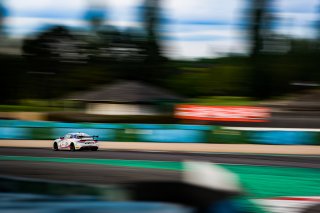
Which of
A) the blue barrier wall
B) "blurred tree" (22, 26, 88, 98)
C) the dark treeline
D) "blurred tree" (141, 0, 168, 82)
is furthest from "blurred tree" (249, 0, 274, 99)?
the blue barrier wall

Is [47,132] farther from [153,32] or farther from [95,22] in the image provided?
[95,22]

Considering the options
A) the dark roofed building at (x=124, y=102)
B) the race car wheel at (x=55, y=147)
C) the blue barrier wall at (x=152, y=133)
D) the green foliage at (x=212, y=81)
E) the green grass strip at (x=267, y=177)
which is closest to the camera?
the green grass strip at (x=267, y=177)

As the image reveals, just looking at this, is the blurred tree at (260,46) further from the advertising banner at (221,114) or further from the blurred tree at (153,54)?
the advertising banner at (221,114)

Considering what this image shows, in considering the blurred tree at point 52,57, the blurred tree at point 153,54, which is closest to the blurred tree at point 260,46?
the blurred tree at point 153,54

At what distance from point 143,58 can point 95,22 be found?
183 inches

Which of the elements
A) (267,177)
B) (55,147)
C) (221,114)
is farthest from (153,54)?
(267,177)

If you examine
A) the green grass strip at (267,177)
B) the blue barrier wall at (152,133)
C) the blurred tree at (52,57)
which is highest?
the blurred tree at (52,57)

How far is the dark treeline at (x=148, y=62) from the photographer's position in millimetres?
27141

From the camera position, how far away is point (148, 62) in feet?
106

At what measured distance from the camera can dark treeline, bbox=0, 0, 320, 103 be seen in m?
27.1

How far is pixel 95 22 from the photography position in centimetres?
3431

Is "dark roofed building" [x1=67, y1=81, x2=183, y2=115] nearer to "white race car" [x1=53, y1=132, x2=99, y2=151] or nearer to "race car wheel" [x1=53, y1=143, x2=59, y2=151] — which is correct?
"race car wheel" [x1=53, y1=143, x2=59, y2=151]

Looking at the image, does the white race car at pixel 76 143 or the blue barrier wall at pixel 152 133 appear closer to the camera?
the white race car at pixel 76 143

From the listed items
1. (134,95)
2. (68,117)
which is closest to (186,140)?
(68,117)
